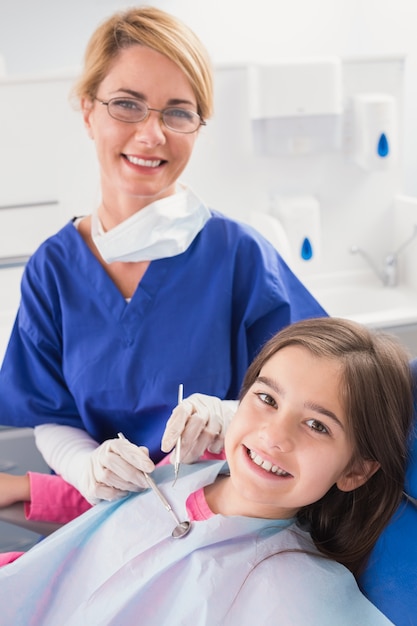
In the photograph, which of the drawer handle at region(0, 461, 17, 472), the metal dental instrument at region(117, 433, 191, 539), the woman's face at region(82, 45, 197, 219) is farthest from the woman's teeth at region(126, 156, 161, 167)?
the drawer handle at region(0, 461, 17, 472)

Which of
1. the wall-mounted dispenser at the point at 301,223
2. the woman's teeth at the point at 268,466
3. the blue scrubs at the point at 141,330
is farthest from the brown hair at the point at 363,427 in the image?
the wall-mounted dispenser at the point at 301,223

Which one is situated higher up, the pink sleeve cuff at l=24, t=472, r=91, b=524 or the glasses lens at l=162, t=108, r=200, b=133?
the glasses lens at l=162, t=108, r=200, b=133

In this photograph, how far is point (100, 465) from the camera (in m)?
1.17

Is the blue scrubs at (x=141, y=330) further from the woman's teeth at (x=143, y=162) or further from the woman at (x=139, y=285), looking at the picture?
the woman's teeth at (x=143, y=162)

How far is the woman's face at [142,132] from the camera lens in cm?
129

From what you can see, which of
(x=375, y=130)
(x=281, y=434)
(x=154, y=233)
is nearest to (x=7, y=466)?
(x=154, y=233)

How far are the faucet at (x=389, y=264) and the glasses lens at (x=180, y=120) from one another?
1.26 meters

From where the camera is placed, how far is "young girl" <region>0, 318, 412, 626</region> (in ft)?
3.29

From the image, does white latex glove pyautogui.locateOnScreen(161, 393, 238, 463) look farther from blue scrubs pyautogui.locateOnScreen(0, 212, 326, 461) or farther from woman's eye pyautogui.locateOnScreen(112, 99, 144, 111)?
woman's eye pyautogui.locateOnScreen(112, 99, 144, 111)

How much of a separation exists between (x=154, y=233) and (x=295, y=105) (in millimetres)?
1040

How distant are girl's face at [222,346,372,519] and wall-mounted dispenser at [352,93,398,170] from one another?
1.39 meters

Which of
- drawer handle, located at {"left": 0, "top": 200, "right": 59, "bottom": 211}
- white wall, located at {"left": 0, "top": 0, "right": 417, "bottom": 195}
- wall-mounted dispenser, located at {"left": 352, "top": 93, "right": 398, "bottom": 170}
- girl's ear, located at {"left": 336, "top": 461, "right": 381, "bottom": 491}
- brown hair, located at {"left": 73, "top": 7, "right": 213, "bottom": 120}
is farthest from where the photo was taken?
white wall, located at {"left": 0, "top": 0, "right": 417, "bottom": 195}

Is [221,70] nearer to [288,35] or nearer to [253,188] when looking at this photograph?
[253,188]

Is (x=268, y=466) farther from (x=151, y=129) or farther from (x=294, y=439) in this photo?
(x=151, y=129)
